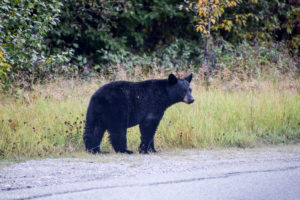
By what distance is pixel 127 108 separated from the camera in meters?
6.30

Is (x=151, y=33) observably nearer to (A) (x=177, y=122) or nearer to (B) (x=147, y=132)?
(A) (x=177, y=122)

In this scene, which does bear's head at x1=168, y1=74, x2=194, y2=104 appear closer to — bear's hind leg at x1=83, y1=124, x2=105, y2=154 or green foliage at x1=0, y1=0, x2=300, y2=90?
bear's hind leg at x1=83, y1=124, x2=105, y2=154

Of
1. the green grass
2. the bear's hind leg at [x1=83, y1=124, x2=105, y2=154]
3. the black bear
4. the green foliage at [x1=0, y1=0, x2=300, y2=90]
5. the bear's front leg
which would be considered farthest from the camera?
the green foliage at [x1=0, y1=0, x2=300, y2=90]

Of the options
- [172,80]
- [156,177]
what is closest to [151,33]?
[172,80]

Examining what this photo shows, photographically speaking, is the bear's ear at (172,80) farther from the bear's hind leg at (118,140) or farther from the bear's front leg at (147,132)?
the bear's hind leg at (118,140)

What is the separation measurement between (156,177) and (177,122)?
2748 mm

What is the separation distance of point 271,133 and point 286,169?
2.64m

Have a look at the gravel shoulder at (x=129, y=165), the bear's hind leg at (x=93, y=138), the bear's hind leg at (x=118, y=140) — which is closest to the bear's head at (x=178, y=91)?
the gravel shoulder at (x=129, y=165)

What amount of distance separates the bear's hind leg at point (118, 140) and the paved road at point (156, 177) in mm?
264

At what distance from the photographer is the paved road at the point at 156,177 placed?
13.6ft

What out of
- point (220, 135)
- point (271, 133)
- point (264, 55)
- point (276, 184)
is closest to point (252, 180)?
point (276, 184)

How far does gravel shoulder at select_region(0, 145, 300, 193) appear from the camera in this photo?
4.63 meters

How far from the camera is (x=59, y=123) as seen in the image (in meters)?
7.45

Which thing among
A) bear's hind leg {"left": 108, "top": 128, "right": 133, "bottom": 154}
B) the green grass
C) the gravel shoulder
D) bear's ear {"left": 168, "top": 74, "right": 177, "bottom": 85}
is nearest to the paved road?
the gravel shoulder
